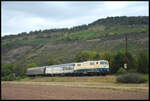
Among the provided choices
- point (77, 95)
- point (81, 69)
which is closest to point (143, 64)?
point (81, 69)

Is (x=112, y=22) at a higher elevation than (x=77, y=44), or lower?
higher

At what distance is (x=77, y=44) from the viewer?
380 feet

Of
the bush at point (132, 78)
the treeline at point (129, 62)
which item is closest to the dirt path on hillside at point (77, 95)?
the bush at point (132, 78)

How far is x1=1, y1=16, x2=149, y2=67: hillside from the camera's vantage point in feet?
303

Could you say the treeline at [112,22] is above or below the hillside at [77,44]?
above

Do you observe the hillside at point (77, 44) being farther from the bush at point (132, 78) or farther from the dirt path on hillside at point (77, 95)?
the dirt path on hillside at point (77, 95)

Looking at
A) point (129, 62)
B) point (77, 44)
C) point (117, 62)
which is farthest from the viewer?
point (77, 44)

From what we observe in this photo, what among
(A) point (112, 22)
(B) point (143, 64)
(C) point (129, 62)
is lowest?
(C) point (129, 62)

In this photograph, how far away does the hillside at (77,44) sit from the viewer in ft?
303

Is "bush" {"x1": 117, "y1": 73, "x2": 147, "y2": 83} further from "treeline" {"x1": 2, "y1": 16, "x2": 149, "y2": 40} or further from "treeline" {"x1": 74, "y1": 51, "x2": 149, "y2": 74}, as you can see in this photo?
"treeline" {"x1": 2, "y1": 16, "x2": 149, "y2": 40}

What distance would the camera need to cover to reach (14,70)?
240 feet

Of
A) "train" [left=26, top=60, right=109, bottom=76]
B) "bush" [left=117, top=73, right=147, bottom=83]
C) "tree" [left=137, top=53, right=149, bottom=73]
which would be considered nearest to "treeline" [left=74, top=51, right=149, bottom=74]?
"tree" [left=137, top=53, right=149, bottom=73]

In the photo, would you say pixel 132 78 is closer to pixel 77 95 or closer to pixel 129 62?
pixel 77 95

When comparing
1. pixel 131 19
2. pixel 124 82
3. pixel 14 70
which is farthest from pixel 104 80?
pixel 131 19
